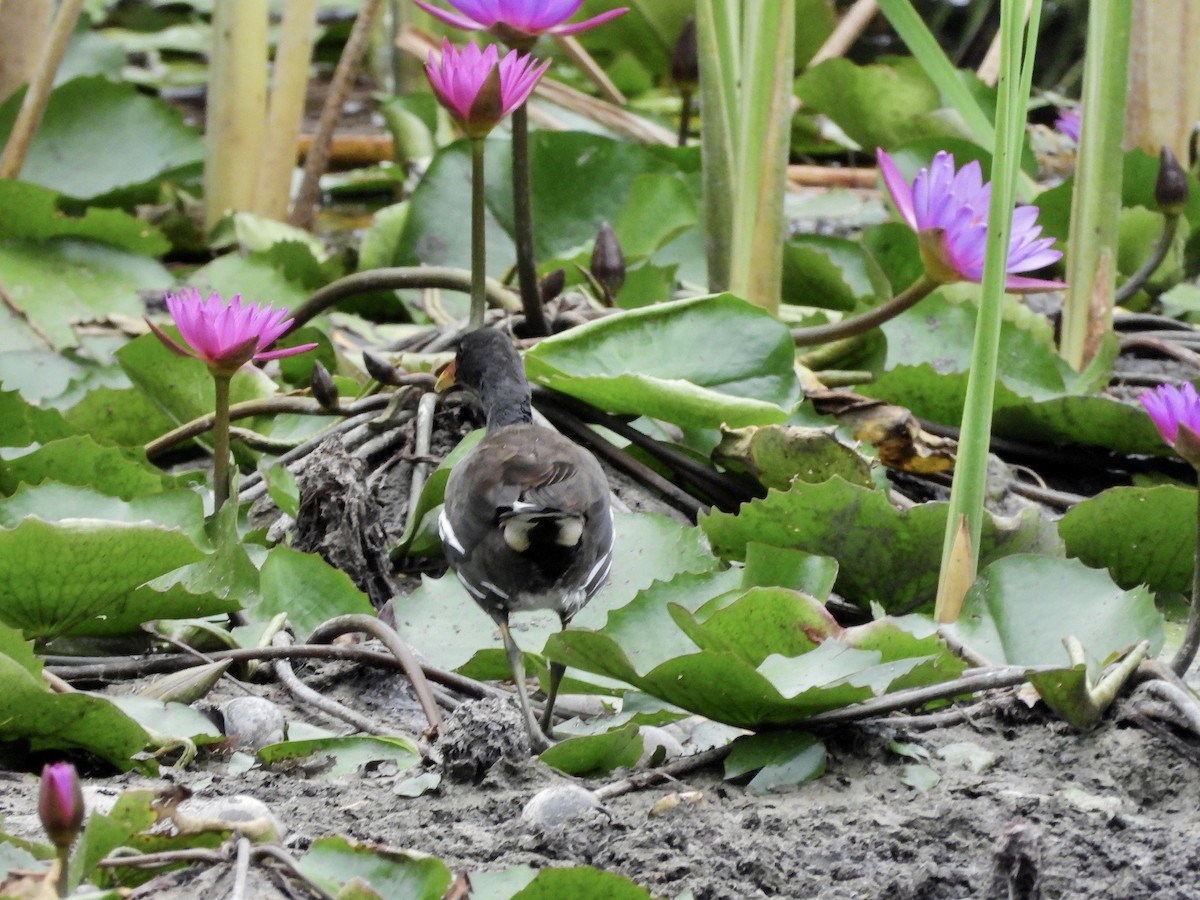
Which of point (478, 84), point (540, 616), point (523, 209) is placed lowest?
point (540, 616)

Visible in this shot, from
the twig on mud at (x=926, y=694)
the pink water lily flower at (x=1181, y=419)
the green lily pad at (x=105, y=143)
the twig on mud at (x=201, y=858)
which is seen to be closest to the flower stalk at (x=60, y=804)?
the twig on mud at (x=201, y=858)

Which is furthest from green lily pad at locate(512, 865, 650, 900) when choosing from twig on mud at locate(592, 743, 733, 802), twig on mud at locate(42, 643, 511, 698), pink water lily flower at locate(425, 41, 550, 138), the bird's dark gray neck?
pink water lily flower at locate(425, 41, 550, 138)

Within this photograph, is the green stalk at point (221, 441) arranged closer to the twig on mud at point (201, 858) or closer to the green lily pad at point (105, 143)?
the twig on mud at point (201, 858)

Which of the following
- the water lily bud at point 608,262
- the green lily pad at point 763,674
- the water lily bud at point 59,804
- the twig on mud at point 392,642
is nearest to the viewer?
the water lily bud at point 59,804

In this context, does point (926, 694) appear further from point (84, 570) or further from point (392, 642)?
point (84, 570)

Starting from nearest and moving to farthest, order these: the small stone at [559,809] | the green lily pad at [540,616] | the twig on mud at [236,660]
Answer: the small stone at [559,809]
the twig on mud at [236,660]
the green lily pad at [540,616]

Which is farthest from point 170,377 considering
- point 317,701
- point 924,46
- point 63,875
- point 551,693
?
point 63,875

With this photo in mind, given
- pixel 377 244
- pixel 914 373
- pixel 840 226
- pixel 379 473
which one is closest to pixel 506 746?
pixel 379 473

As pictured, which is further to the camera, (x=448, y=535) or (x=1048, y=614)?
(x=448, y=535)
